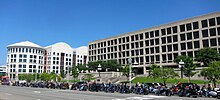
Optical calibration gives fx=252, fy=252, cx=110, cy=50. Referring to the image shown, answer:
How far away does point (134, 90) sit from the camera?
30766 millimetres

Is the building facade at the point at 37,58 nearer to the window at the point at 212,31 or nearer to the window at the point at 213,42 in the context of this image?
the window at the point at 213,42

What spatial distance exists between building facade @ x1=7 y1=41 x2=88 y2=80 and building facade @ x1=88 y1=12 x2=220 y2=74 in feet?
130

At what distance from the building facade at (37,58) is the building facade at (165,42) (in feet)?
130

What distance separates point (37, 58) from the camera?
13725cm

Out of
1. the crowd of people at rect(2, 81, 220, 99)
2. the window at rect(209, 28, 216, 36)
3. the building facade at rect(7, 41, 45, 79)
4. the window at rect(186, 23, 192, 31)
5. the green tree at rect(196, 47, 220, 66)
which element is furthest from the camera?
the building facade at rect(7, 41, 45, 79)

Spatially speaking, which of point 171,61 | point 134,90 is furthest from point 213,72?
point 171,61

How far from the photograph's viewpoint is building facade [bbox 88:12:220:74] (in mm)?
68188

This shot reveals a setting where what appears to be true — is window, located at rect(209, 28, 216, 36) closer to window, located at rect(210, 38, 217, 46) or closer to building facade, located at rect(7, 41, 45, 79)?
window, located at rect(210, 38, 217, 46)

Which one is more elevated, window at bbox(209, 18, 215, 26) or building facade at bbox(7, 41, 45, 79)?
window at bbox(209, 18, 215, 26)

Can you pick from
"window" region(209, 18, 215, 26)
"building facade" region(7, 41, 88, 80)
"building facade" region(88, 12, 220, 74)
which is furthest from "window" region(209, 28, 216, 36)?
"building facade" region(7, 41, 88, 80)

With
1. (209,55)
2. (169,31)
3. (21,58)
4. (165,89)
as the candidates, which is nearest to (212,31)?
(209,55)

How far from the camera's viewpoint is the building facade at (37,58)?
130750mm

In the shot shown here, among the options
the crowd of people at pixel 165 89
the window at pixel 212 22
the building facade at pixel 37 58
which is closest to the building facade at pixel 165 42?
the window at pixel 212 22

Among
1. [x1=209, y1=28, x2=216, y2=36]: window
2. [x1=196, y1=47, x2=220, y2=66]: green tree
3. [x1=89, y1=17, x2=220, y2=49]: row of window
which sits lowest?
[x1=196, y1=47, x2=220, y2=66]: green tree
